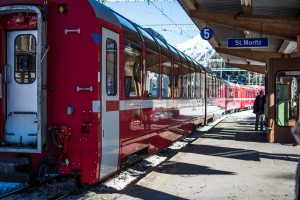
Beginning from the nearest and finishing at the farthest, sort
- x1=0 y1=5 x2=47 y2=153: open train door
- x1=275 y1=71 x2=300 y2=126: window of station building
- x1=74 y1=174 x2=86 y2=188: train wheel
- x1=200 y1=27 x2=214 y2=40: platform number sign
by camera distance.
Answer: x1=0 y1=5 x2=47 y2=153: open train door, x1=74 y1=174 x2=86 y2=188: train wheel, x1=275 y1=71 x2=300 y2=126: window of station building, x1=200 y1=27 x2=214 y2=40: platform number sign

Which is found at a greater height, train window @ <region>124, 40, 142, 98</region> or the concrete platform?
train window @ <region>124, 40, 142, 98</region>

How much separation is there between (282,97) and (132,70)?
8.28m

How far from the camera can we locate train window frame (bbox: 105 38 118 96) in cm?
714

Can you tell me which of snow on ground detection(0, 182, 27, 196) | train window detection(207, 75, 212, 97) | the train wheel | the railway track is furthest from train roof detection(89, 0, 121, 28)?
train window detection(207, 75, 212, 97)

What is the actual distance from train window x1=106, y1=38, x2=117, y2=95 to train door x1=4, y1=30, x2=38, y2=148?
3.65 feet

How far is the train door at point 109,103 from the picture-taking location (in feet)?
22.8

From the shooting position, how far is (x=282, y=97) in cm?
1530

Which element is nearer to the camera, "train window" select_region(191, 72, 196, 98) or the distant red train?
the distant red train

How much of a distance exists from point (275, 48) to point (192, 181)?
19687 millimetres

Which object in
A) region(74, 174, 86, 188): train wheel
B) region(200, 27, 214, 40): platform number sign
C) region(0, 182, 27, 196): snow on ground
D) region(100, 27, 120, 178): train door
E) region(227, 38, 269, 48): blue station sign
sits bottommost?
region(0, 182, 27, 196): snow on ground

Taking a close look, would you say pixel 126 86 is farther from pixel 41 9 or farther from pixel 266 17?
pixel 266 17

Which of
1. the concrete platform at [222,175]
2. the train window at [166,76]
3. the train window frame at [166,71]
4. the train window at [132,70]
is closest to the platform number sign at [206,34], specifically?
the concrete platform at [222,175]

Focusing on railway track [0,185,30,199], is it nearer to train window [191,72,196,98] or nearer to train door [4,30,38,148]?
train door [4,30,38,148]

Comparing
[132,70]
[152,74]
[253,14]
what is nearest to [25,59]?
[132,70]
